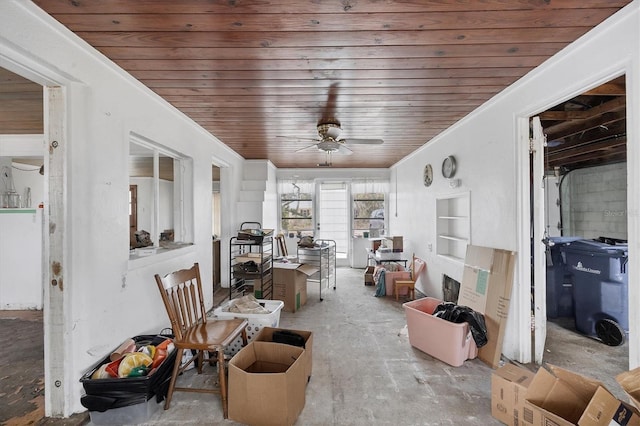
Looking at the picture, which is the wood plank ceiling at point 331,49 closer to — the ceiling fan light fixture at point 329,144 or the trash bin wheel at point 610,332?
the ceiling fan light fixture at point 329,144

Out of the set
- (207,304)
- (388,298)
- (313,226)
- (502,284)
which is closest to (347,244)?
(313,226)

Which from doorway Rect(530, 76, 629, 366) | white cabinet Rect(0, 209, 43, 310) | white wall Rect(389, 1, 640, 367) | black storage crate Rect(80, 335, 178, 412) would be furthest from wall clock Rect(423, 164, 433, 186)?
white cabinet Rect(0, 209, 43, 310)

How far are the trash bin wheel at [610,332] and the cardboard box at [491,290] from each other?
1.18 m

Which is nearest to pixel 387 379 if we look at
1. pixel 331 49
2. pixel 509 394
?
pixel 509 394

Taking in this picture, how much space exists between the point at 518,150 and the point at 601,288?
169 cm

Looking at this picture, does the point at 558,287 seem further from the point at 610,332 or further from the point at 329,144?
the point at 329,144

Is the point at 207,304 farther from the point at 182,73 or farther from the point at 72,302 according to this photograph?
the point at 182,73

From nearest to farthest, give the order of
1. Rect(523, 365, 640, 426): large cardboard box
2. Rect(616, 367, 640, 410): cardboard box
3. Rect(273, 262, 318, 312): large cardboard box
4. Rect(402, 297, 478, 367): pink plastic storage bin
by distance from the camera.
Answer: Rect(616, 367, 640, 410): cardboard box → Rect(523, 365, 640, 426): large cardboard box → Rect(402, 297, 478, 367): pink plastic storage bin → Rect(273, 262, 318, 312): large cardboard box

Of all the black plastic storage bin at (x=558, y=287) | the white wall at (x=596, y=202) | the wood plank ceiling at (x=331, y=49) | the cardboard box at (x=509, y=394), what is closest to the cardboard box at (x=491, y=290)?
the cardboard box at (x=509, y=394)

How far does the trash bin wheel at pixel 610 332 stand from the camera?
2.78 metres

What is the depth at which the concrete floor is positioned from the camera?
1906 millimetres

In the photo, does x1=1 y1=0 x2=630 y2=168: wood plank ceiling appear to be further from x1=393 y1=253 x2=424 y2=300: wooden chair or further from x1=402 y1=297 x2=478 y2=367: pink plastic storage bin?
x1=393 y1=253 x2=424 y2=300: wooden chair

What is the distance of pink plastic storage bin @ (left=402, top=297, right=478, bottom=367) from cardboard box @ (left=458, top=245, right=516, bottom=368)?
173 mm

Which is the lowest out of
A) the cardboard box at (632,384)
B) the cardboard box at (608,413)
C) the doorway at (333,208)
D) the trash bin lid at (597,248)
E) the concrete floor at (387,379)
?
the concrete floor at (387,379)
